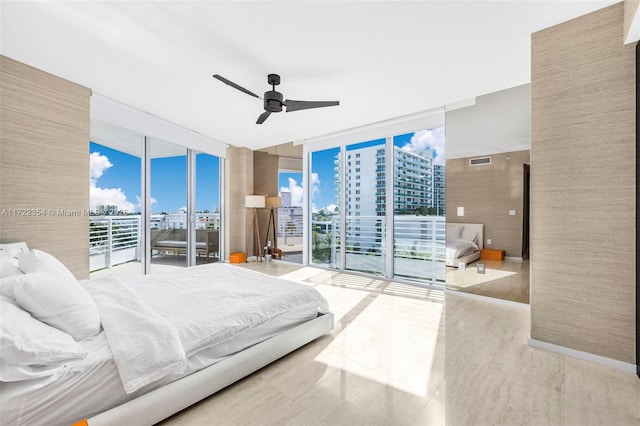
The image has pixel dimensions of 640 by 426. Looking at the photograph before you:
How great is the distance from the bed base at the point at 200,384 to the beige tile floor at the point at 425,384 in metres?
0.08

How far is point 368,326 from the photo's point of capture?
2.78 m

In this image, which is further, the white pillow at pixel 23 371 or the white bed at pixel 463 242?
the white bed at pixel 463 242

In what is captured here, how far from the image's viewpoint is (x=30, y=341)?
1.21 meters

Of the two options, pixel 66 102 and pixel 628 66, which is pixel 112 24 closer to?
pixel 66 102

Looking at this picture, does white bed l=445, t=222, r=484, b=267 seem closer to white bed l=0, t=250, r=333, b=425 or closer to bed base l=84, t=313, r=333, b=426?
white bed l=0, t=250, r=333, b=425

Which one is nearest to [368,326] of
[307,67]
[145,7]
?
[307,67]

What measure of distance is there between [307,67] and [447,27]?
1.36 m

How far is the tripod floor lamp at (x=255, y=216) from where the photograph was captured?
A: 6.16 metres

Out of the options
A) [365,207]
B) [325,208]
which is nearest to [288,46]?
[365,207]

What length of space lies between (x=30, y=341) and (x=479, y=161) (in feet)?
14.3

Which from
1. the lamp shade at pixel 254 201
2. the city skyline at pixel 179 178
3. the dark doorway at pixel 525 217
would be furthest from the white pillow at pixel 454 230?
the lamp shade at pixel 254 201

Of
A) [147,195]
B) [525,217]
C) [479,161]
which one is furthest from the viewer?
[147,195]

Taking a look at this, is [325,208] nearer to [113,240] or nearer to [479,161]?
[479,161]

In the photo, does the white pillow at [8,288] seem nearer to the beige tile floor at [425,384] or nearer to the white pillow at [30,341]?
the white pillow at [30,341]
